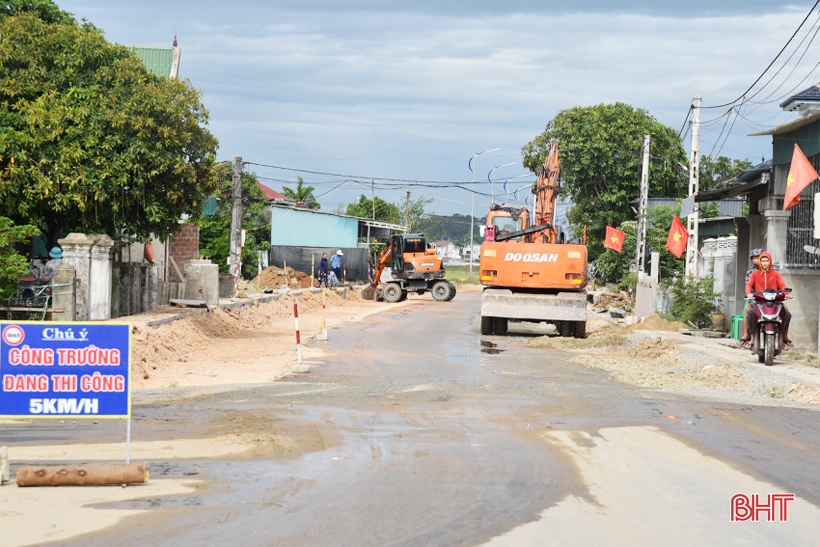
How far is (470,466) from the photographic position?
8016 mm

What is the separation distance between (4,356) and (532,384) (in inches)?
319

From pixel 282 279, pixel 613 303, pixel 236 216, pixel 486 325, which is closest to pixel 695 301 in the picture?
pixel 486 325

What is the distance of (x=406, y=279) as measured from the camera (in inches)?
1694

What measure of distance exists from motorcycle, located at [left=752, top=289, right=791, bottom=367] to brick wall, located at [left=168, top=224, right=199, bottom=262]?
70.9 ft

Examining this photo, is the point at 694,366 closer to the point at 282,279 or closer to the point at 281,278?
the point at 282,279

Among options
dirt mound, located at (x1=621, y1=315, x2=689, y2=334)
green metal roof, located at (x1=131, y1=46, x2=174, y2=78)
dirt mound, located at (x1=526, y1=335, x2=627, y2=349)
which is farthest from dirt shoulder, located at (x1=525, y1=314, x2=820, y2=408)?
green metal roof, located at (x1=131, y1=46, x2=174, y2=78)

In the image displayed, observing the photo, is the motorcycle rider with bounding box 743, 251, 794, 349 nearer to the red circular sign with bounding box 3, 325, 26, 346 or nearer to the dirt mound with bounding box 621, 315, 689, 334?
the dirt mound with bounding box 621, 315, 689, 334

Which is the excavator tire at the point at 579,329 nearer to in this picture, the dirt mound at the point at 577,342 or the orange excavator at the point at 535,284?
the orange excavator at the point at 535,284

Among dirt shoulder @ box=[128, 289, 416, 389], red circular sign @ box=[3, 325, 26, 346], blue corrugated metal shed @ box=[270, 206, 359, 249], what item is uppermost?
blue corrugated metal shed @ box=[270, 206, 359, 249]

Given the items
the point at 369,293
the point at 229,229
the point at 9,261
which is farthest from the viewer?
the point at 229,229

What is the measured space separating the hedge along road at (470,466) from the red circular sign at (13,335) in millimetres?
1559

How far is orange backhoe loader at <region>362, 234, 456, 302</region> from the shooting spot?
141ft

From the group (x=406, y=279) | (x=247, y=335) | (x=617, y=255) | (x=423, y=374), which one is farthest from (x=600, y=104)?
(x=423, y=374)

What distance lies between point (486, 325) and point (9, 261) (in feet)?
39.2
